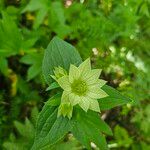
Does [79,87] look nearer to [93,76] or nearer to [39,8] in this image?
[93,76]

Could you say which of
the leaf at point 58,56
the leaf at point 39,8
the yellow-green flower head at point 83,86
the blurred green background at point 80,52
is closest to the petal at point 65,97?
the yellow-green flower head at point 83,86

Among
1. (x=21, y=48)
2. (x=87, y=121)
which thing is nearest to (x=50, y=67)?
(x=87, y=121)

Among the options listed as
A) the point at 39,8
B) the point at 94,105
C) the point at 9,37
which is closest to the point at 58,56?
the point at 94,105

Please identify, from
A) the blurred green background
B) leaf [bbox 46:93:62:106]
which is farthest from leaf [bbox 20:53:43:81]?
leaf [bbox 46:93:62:106]

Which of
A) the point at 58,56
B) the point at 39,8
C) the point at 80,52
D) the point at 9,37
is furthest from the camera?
the point at 80,52

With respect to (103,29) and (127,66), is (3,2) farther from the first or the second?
(127,66)
